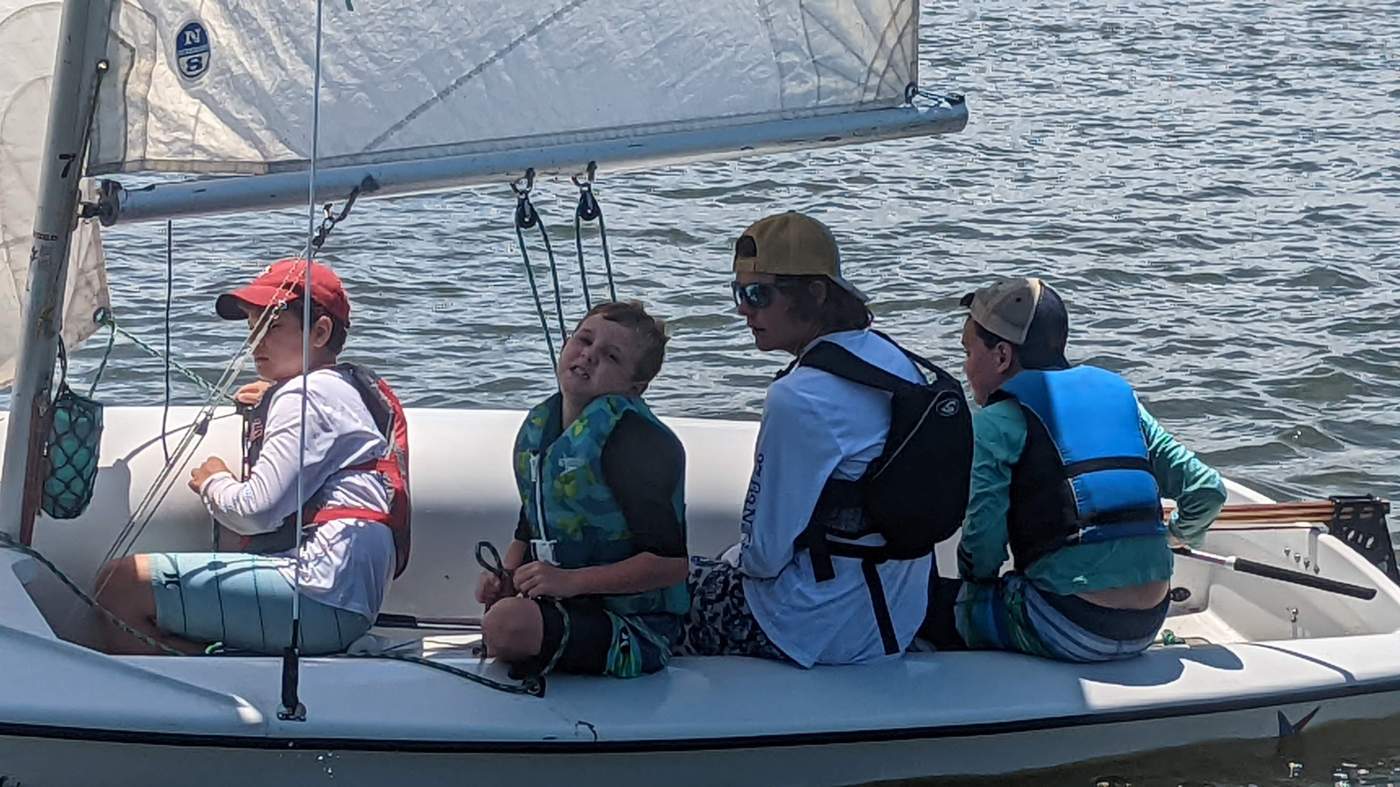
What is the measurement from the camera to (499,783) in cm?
340

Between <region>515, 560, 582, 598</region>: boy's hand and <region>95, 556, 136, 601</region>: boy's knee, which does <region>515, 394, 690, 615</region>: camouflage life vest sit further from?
<region>95, 556, 136, 601</region>: boy's knee

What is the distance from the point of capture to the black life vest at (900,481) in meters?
3.40

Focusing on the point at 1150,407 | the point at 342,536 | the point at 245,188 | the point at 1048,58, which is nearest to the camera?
the point at 245,188

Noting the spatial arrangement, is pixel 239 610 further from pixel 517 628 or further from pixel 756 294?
pixel 756 294

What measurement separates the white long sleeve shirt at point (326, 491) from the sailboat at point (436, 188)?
150 mm

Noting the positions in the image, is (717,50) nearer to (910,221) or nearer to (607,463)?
(607,463)

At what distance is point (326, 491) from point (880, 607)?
1027 mm

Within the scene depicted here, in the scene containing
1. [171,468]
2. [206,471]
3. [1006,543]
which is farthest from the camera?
[171,468]

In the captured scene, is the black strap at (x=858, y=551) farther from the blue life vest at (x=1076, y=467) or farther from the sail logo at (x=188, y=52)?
the sail logo at (x=188, y=52)

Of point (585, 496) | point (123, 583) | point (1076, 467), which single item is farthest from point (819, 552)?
point (123, 583)

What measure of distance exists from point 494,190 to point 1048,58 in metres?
4.66

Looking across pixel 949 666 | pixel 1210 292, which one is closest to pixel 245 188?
pixel 949 666

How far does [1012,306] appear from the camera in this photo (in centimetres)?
362

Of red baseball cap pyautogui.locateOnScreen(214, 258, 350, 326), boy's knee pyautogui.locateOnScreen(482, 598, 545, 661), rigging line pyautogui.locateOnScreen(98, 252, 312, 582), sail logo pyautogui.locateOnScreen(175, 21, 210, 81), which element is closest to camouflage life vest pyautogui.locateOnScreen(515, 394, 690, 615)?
boy's knee pyautogui.locateOnScreen(482, 598, 545, 661)
